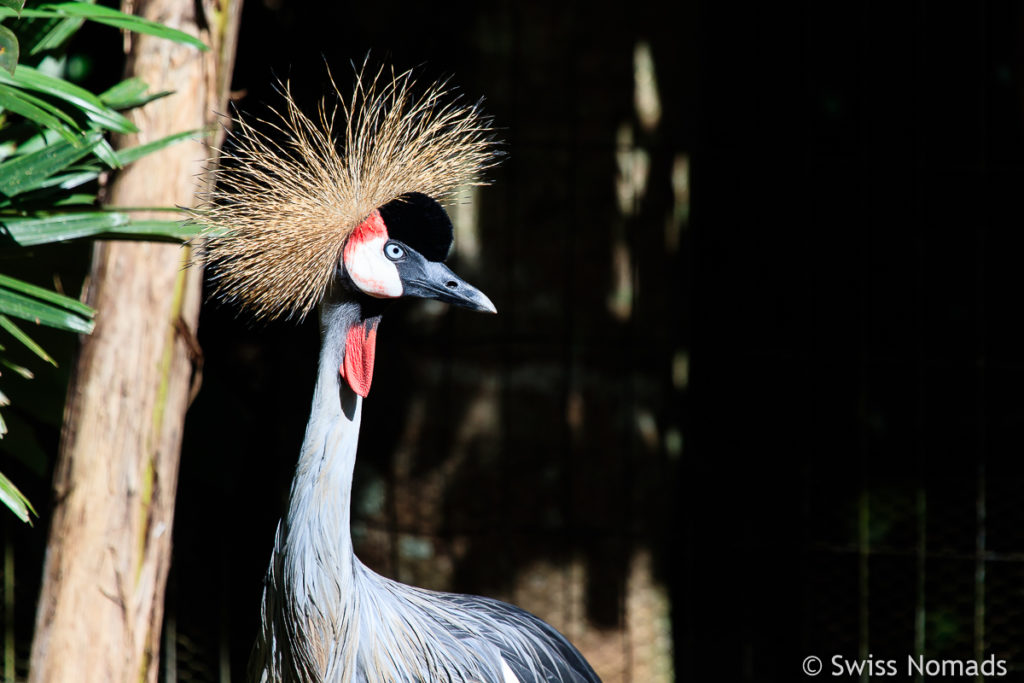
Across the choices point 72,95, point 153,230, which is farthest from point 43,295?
point 72,95

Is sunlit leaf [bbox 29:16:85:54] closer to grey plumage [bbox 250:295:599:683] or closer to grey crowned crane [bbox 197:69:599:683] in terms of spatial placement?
grey crowned crane [bbox 197:69:599:683]

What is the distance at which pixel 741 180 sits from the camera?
2.57 m

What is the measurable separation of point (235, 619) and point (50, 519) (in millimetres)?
1098

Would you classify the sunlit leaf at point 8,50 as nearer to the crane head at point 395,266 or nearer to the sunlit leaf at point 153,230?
the sunlit leaf at point 153,230

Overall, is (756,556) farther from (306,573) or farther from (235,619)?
(306,573)

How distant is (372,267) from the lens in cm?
142

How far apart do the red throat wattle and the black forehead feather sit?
0.13 metres

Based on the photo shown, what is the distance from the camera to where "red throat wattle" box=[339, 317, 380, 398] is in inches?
55.5

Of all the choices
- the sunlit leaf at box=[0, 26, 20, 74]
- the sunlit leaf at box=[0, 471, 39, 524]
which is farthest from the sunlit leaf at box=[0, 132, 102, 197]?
the sunlit leaf at box=[0, 471, 39, 524]

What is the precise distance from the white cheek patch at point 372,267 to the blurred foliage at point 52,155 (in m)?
0.28

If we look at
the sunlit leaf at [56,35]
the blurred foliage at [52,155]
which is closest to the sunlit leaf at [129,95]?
A: the blurred foliage at [52,155]

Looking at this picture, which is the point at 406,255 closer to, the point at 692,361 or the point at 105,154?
the point at 105,154

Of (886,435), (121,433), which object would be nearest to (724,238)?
(886,435)

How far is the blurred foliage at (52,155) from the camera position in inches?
58.4
